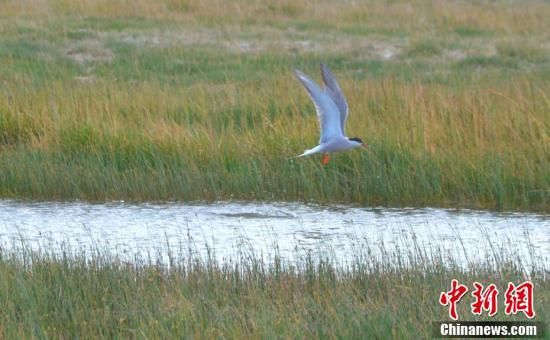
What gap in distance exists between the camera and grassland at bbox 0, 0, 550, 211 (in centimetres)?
1015

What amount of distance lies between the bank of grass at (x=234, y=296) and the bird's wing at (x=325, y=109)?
1.39m

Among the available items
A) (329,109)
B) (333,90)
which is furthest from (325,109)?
(333,90)

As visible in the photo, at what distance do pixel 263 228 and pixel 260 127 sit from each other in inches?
87.2

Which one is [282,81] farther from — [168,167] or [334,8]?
[334,8]

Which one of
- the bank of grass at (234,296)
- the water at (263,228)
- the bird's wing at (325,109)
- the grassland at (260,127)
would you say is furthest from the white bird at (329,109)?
the grassland at (260,127)

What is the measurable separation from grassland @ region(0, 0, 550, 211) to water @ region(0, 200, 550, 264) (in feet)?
0.78

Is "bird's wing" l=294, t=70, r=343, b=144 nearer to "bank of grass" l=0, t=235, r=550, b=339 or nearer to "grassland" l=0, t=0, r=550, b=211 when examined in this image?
"bank of grass" l=0, t=235, r=550, b=339

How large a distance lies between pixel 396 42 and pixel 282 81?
514 centimetres

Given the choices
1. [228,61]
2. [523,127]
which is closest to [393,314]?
[523,127]

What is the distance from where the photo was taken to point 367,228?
9.29 meters

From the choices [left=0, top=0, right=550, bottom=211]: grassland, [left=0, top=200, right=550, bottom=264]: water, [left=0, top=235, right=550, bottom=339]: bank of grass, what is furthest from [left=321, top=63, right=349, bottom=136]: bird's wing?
[left=0, top=0, right=550, bottom=211]: grassland

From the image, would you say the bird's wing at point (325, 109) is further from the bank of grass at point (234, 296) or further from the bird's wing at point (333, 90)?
the bank of grass at point (234, 296)

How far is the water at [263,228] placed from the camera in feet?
27.9

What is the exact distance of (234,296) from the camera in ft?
21.6
